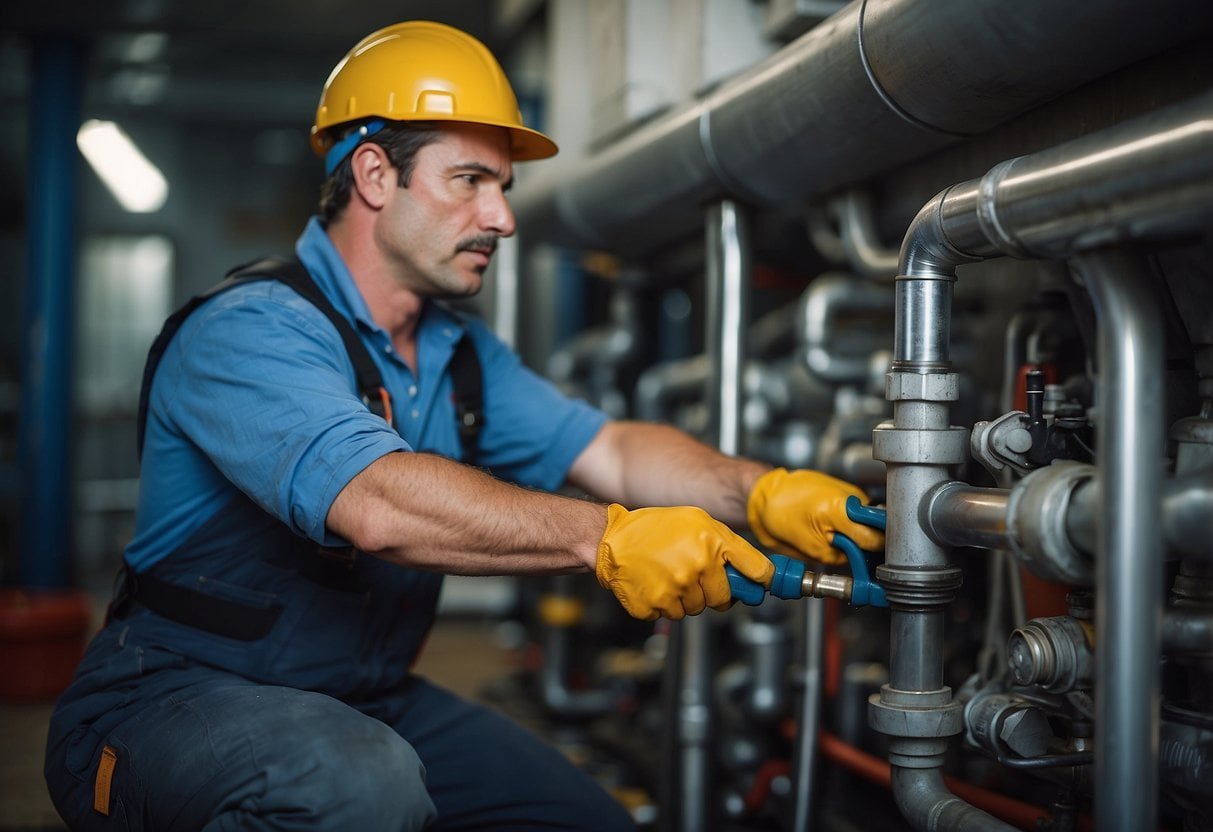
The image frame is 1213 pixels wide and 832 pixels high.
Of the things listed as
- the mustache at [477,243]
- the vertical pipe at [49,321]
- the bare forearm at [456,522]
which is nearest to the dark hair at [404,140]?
the mustache at [477,243]

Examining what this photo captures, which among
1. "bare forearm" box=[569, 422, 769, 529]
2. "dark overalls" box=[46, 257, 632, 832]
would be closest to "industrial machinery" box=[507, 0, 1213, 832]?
"bare forearm" box=[569, 422, 769, 529]

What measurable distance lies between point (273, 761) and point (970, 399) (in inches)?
40.9

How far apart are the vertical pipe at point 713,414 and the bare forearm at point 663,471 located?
6.1 inches

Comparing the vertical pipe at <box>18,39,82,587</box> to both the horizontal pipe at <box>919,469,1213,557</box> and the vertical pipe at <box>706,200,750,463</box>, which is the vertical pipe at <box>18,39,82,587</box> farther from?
the horizontal pipe at <box>919,469,1213,557</box>

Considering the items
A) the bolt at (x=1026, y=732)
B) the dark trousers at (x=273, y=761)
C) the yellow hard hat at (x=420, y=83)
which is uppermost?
the yellow hard hat at (x=420, y=83)

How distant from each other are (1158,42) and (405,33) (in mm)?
973

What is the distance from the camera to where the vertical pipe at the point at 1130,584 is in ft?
2.72

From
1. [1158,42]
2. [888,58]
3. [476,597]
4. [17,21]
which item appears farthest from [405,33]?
[476,597]

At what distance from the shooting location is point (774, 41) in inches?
70.5

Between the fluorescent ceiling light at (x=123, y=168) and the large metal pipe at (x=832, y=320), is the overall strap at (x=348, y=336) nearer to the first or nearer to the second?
the large metal pipe at (x=832, y=320)

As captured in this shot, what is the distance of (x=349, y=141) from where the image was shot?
160 cm

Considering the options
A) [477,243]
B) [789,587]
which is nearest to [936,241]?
[789,587]

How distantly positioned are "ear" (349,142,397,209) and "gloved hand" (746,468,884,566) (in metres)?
0.65

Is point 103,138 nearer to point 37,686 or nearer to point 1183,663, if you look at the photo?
point 37,686
